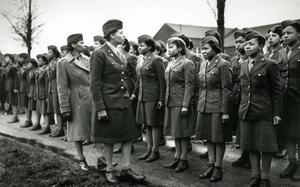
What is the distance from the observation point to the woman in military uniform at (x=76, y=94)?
6.52 meters

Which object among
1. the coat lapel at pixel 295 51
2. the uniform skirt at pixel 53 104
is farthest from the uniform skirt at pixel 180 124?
the uniform skirt at pixel 53 104

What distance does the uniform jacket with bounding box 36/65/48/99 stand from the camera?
11172mm

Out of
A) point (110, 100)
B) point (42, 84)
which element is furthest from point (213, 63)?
point (42, 84)

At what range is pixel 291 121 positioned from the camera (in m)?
6.04

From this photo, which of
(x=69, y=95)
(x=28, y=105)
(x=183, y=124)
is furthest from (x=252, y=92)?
(x=28, y=105)

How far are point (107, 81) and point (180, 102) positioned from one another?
1485 mm

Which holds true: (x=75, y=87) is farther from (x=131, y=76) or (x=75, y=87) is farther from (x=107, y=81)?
(x=131, y=76)

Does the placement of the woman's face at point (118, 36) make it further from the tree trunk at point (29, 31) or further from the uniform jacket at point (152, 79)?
the tree trunk at point (29, 31)

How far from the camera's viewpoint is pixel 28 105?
12.4 m

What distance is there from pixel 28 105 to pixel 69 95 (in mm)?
6360

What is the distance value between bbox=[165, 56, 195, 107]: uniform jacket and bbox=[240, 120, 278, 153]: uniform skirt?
122cm

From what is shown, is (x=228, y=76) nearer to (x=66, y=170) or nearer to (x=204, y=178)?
(x=204, y=178)

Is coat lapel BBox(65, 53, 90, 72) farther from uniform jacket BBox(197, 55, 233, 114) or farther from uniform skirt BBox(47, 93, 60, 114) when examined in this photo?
uniform skirt BBox(47, 93, 60, 114)

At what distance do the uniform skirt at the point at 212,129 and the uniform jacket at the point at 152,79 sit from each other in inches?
47.8
